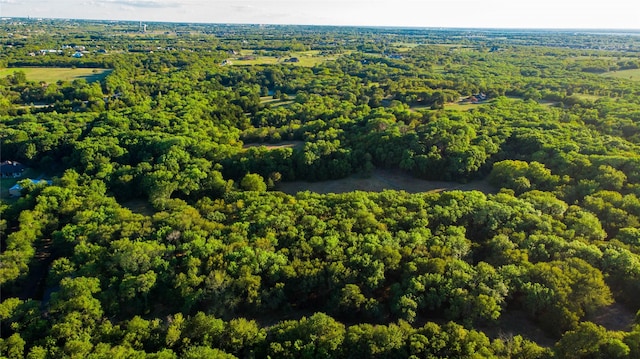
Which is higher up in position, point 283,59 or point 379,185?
point 283,59

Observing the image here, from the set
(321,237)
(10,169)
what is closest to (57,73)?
(10,169)

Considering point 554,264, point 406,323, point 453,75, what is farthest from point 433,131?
point 453,75

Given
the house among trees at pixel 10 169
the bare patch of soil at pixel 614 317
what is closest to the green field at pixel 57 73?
the house among trees at pixel 10 169

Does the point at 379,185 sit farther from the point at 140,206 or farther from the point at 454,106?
the point at 454,106

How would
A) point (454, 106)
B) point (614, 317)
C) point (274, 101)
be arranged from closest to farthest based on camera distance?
1. point (614, 317)
2. point (454, 106)
3. point (274, 101)

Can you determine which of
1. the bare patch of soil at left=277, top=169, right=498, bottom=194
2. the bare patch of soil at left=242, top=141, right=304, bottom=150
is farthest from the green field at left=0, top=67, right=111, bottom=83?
the bare patch of soil at left=277, top=169, right=498, bottom=194

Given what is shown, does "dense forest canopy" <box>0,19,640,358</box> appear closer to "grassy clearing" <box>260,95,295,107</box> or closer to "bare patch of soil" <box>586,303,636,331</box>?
"bare patch of soil" <box>586,303,636,331</box>

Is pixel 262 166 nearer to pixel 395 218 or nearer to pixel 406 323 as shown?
pixel 395 218
